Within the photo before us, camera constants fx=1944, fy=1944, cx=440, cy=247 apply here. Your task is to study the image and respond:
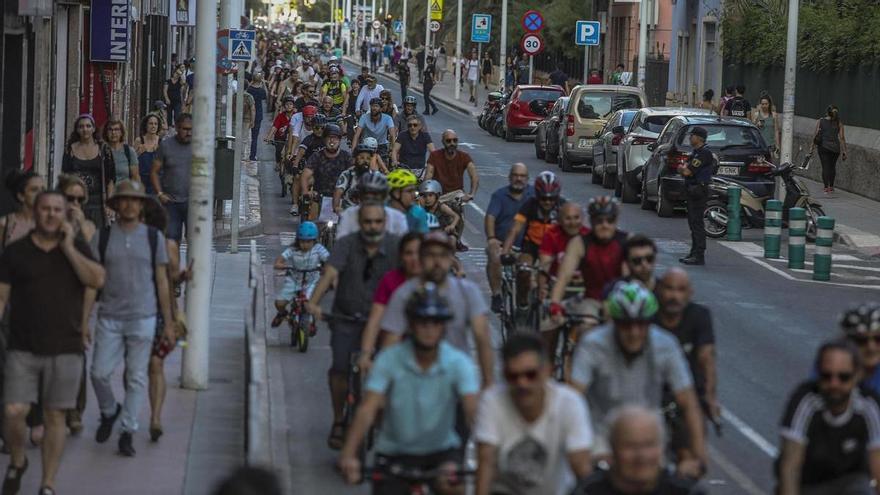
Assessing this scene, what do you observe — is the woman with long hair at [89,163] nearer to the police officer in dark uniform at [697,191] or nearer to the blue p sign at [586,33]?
the police officer in dark uniform at [697,191]

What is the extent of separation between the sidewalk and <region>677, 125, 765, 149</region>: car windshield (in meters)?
13.6

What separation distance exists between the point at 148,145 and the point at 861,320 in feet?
39.3

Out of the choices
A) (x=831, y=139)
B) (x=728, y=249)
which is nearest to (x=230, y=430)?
(x=728, y=249)

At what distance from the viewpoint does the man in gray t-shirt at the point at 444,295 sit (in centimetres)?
970

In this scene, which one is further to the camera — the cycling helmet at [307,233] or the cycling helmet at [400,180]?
the cycling helmet at [307,233]

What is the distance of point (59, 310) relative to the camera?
10.5 metres

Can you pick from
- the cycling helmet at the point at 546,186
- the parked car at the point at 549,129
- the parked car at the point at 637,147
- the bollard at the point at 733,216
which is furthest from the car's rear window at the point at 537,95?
the cycling helmet at the point at 546,186

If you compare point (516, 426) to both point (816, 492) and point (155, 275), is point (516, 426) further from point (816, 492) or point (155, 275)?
point (155, 275)

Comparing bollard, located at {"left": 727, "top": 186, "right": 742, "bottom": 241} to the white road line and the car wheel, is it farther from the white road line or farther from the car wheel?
the white road line

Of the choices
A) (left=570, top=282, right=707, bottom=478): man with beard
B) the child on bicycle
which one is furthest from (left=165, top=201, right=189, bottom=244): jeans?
(left=570, top=282, right=707, bottom=478): man with beard

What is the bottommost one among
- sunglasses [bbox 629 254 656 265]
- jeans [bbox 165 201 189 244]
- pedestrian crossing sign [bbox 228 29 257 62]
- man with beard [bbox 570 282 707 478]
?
jeans [bbox 165 201 189 244]

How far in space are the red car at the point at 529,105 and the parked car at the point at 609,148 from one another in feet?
37.9

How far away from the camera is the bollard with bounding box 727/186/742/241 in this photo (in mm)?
26344

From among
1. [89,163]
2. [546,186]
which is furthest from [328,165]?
[546,186]
